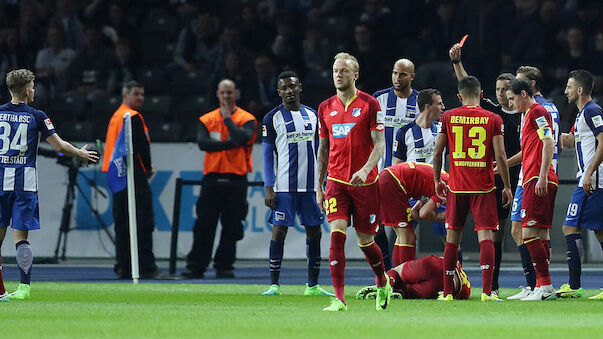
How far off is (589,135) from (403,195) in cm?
199

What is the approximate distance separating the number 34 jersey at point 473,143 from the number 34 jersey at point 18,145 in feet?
12.9

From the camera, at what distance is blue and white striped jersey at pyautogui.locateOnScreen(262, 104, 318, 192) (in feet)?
40.9

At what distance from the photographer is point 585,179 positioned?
1140 centimetres

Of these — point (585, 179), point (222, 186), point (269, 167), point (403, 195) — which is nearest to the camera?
point (585, 179)

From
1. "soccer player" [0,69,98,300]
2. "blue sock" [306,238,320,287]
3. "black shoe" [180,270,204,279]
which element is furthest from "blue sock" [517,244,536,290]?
"black shoe" [180,270,204,279]

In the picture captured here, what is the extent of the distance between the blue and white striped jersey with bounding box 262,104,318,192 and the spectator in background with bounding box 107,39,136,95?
31.4ft

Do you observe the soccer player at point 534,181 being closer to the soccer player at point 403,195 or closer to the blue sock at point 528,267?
the blue sock at point 528,267

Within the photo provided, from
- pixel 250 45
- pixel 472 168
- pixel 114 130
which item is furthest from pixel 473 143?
pixel 250 45

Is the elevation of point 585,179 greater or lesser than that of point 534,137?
lesser

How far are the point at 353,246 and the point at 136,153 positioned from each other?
4.01 metres

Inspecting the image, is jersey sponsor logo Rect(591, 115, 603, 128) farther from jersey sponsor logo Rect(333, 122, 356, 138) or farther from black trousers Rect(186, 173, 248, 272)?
black trousers Rect(186, 173, 248, 272)

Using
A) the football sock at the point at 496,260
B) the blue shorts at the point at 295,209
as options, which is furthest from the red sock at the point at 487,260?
the blue shorts at the point at 295,209

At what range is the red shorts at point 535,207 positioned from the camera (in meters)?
11.0

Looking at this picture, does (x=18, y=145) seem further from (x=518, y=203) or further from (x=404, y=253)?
(x=518, y=203)
